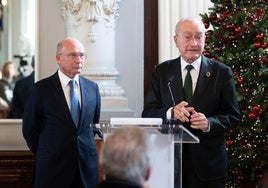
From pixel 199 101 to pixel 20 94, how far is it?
2539mm

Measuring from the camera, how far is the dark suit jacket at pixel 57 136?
4.05 meters

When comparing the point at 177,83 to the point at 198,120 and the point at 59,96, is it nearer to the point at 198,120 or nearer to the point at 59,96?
the point at 198,120

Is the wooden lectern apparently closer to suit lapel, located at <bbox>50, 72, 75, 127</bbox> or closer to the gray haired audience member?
suit lapel, located at <bbox>50, 72, 75, 127</bbox>

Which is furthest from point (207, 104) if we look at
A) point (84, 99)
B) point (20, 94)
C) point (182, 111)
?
point (20, 94)

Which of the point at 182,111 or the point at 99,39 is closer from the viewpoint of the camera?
the point at 182,111

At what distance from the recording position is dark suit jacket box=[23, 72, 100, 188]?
4.05 m

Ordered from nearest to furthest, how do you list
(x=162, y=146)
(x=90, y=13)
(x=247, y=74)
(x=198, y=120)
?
(x=162, y=146) → (x=198, y=120) → (x=247, y=74) → (x=90, y=13)

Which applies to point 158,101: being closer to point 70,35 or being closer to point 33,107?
point 33,107

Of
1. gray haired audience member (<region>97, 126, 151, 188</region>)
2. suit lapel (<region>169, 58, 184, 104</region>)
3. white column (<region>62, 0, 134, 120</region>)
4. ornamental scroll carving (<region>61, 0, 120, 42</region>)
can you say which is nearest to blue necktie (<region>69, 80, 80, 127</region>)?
suit lapel (<region>169, 58, 184, 104</region>)

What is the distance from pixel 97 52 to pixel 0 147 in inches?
47.3

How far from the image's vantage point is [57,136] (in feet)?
13.3

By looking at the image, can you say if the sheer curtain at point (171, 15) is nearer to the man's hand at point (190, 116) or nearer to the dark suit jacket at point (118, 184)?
the man's hand at point (190, 116)

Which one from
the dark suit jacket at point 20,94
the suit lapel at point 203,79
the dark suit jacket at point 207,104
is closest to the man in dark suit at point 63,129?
the dark suit jacket at point 207,104

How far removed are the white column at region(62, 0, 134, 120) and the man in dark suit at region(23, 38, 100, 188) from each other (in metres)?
1.33
